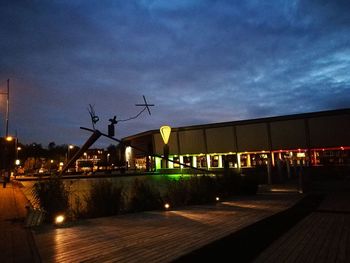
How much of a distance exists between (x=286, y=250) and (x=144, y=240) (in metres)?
2.89

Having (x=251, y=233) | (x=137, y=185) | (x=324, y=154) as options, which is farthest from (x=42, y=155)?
(x=251, y=233)

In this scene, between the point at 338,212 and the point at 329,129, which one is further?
the point at 329,129

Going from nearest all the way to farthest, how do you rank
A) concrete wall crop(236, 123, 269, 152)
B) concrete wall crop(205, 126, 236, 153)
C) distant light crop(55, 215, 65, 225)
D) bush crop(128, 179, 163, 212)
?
distant light crop(55, 215, 65, 225), bush crop(128, 179, 163, 212), concrete wall crop(236, 123, 269, 152), concrete wall crop(205, 126, 236, 153)

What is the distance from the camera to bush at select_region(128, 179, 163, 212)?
12.0 metres

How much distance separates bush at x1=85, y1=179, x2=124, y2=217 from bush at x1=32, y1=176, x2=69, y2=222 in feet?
3.76

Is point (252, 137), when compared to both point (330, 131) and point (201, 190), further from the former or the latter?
point (201, 190)

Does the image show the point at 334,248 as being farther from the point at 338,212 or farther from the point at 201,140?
the point at 201,140

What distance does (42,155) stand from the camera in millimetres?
95062

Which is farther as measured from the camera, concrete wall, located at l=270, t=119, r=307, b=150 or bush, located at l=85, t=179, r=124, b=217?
concrete wall, located at l=270, t=119, r=307, b=150

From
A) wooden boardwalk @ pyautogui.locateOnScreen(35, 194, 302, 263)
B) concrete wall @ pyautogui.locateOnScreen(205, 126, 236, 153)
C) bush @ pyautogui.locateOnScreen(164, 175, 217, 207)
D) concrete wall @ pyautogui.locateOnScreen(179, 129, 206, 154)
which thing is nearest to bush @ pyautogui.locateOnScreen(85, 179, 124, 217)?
wooden boardwalk @ pyautogui.locateOnScreen(35, 194, 302, 263)

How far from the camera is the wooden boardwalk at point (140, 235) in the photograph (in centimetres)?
571

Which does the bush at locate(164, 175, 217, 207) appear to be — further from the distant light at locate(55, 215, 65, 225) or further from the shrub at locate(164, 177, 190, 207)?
the distant light at locate(55, 215, 65, 225)

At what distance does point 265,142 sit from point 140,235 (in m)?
31.5

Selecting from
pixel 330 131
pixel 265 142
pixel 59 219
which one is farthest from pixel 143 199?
pixel 265 142
